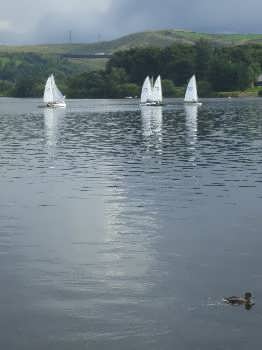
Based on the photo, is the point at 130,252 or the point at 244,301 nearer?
the point at 244,301

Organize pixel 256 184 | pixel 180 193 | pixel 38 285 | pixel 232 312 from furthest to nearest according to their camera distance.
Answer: pixel 256 184 < pixel 180 193 < pixel 38 285 < pixel 232 312

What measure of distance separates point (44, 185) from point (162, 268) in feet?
98.8

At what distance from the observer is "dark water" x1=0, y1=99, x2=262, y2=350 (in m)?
31.2

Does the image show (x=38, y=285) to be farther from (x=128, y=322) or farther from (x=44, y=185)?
(x=44, y=185)

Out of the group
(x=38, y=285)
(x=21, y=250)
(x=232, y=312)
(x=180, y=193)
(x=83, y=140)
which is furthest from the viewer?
(x=83, y=140)

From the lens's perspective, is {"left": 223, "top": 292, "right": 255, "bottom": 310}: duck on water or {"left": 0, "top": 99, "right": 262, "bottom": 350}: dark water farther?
{"left": 223, "top": 292, "right": 255, "bottom": 310}: duck on water

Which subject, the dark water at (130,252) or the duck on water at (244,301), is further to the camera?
the duck on water at (244,301)

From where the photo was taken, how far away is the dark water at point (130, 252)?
31.2 metres

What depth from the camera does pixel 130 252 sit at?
42.7 meters

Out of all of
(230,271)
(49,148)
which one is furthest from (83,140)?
(230,271)

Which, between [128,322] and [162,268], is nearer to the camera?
[128,322]

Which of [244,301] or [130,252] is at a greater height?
[130,252]

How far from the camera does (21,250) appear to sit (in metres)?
43.6

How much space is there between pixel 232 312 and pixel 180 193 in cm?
2952
